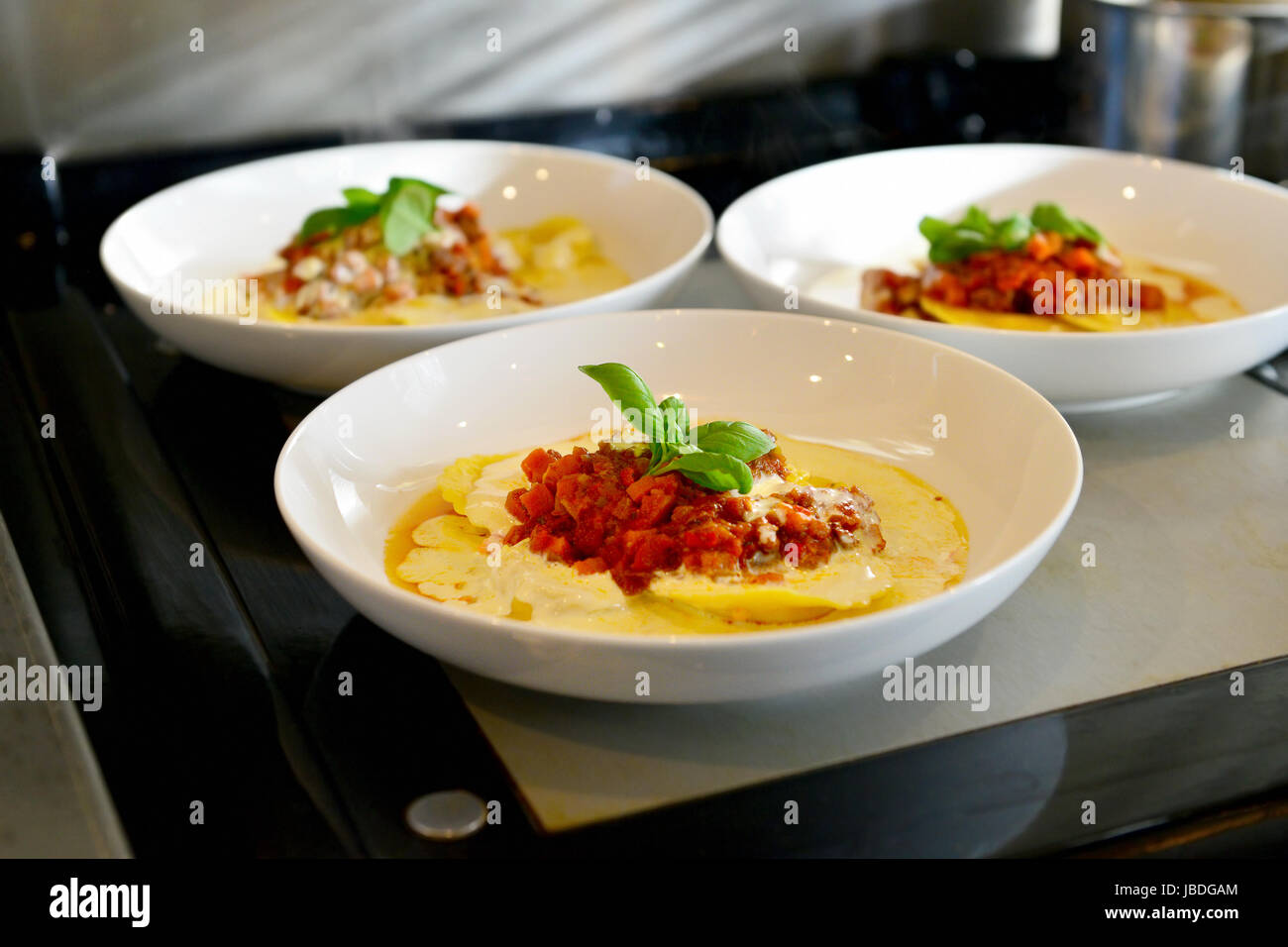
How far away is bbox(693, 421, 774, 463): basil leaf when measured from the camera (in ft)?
3.51

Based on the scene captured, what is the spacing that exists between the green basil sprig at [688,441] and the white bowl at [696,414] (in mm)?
195

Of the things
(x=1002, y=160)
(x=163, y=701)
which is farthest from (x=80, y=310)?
(x=1002, y=160)

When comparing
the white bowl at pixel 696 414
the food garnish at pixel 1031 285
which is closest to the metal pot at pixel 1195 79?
the food garnish at pixel 1031 285

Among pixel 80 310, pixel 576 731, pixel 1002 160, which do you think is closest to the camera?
pixel 576 731

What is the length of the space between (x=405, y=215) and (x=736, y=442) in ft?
2.63

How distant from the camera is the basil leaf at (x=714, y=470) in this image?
3.43 feet

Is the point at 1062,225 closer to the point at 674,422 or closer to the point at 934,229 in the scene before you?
the point at 934,229

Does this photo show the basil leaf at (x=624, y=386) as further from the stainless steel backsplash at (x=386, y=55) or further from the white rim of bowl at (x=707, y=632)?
the stainless steel backsplash at (x=386, y=55)

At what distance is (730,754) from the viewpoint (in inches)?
36.6

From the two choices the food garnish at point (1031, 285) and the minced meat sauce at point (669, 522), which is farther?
the food garnish at point (1031, 285)

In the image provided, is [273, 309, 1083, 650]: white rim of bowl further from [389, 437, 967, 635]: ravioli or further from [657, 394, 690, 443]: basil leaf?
[657, 394, 690, 443]: basil leaf

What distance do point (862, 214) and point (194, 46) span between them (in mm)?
1205
